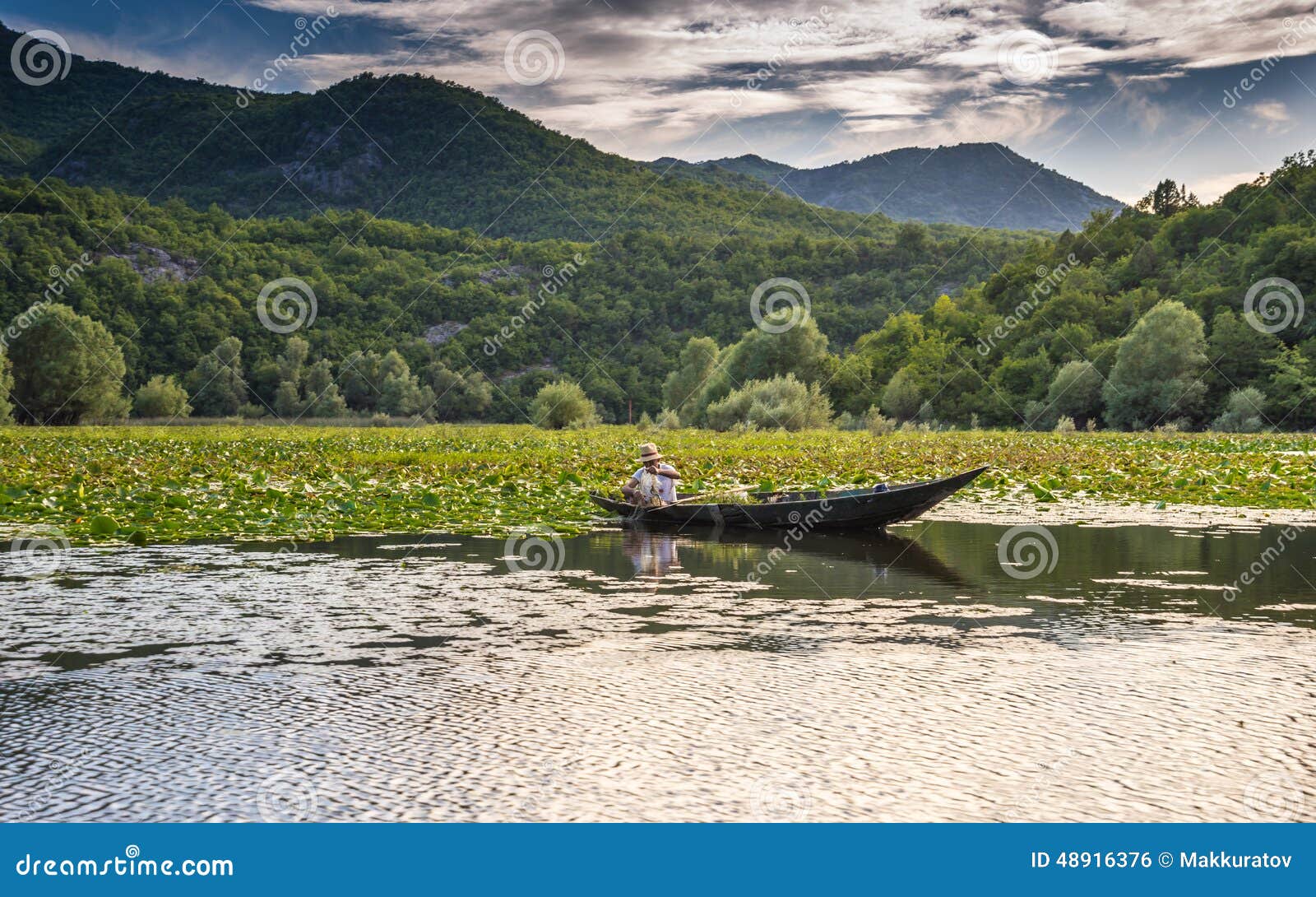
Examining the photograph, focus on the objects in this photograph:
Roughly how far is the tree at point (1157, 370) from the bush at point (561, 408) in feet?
91.7

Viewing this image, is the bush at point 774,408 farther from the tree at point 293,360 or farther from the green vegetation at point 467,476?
the tree at point 293,360

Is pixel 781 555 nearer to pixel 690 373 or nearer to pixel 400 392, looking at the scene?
pixel 690 373

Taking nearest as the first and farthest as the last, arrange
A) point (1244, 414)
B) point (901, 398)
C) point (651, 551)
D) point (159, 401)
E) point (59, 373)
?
point (651, 551), point (1244, 414), point (59, 373), point (159, 401), point (901, 398)

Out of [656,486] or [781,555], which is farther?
[656,486]

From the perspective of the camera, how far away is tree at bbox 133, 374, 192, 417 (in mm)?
72812

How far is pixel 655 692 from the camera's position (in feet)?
24.4

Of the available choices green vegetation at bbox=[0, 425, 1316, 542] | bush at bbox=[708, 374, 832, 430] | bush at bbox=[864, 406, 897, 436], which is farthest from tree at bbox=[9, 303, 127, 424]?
bush at bbox=[864, 406, 897, 436]

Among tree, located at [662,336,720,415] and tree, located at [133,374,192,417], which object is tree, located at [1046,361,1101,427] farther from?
tree, located at [133,374,192,417]

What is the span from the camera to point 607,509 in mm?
19078

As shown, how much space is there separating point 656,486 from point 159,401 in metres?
62.5

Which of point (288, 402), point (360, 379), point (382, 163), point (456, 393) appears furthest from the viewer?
point (382, 163)

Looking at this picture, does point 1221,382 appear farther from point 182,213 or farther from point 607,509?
point 182,213

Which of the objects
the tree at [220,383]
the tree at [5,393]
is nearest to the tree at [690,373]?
the tree at [220,383]

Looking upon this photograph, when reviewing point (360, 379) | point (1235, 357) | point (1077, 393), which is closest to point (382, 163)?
point (360, 379)
